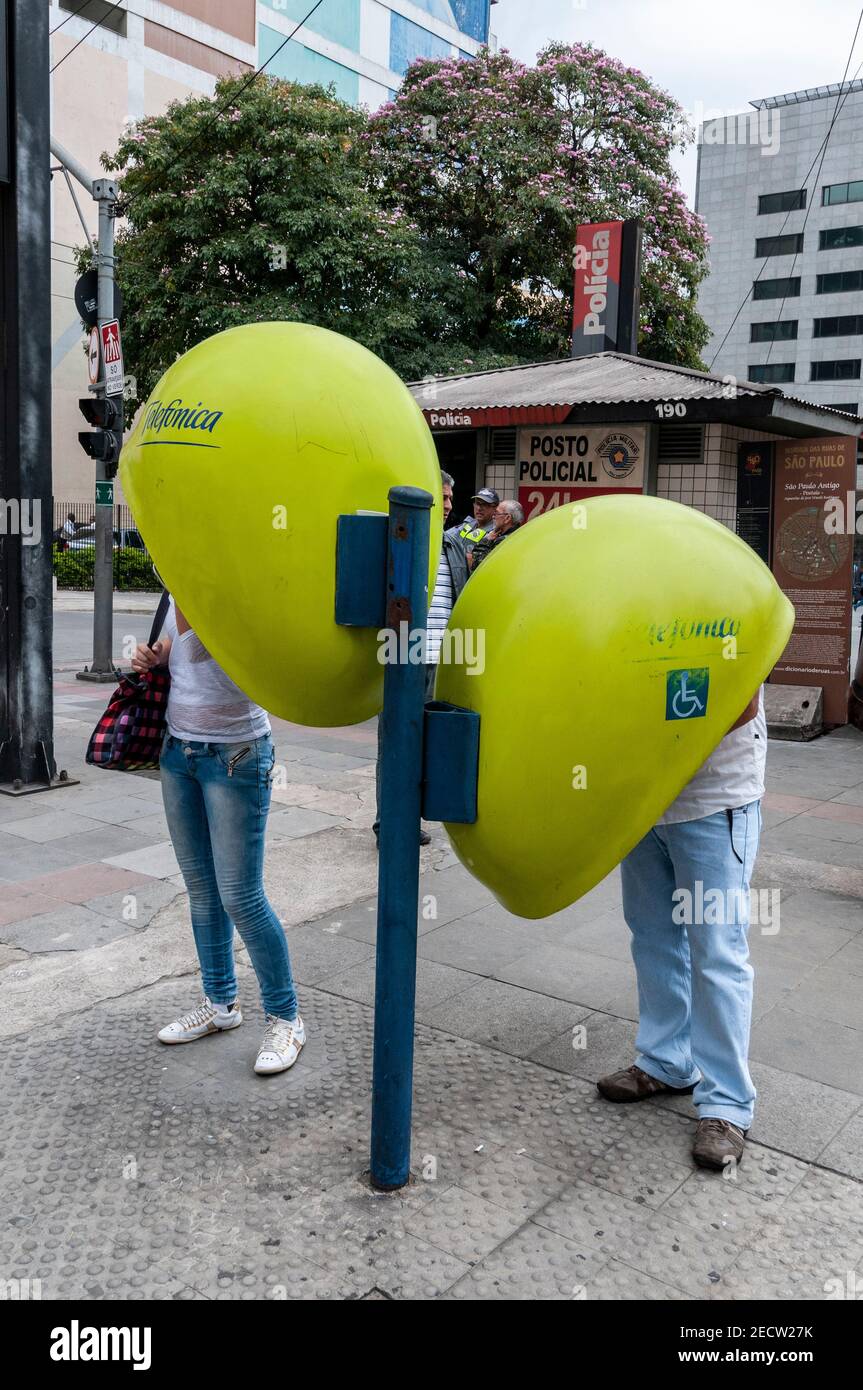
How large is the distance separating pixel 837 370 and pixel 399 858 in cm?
5881

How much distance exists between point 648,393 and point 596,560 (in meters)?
8.06

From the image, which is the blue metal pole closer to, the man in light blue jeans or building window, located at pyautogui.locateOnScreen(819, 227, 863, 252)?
the man in light blue jeans

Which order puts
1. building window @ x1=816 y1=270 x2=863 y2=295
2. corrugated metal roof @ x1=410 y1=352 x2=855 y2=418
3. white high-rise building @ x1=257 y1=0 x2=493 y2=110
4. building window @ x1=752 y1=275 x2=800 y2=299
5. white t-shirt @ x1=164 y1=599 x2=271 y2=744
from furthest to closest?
building window @ x1=752 y1=275 x2=800 y2=299 → building window @ x1=816 y1=270 x2=863 y2=295 → white high-rise building @ x1=257 y1=0 x2=493 y2=110 → corrugated metal roof @ x1=410 y1=352 x2=855 y2=418 → white t-shirt @ x1=164 y1=599 x2=271 y2=744

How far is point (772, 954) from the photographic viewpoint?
4.61 meters

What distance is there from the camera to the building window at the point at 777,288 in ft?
185

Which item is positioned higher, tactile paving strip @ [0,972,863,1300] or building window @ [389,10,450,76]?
building window @ [389,10,450,76]

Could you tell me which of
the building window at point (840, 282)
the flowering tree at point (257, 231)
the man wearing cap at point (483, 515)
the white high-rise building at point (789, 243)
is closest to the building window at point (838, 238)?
the white high-rise building at point (789, 243)

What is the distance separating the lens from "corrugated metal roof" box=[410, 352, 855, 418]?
962cm

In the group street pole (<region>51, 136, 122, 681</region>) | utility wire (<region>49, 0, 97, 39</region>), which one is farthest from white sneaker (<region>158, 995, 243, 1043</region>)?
utility wire (<region>49, 0, 97, 39</region>)

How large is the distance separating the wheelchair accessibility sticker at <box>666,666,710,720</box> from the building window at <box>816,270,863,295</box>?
58921mm

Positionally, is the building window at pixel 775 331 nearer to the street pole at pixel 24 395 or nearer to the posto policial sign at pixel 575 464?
the posto policial sign at pixel 575 464

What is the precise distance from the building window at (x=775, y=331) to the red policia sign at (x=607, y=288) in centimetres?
4805

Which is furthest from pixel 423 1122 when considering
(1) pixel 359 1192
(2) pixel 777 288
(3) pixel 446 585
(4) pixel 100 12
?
(2) pixel 777 288

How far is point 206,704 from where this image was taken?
328 cm
